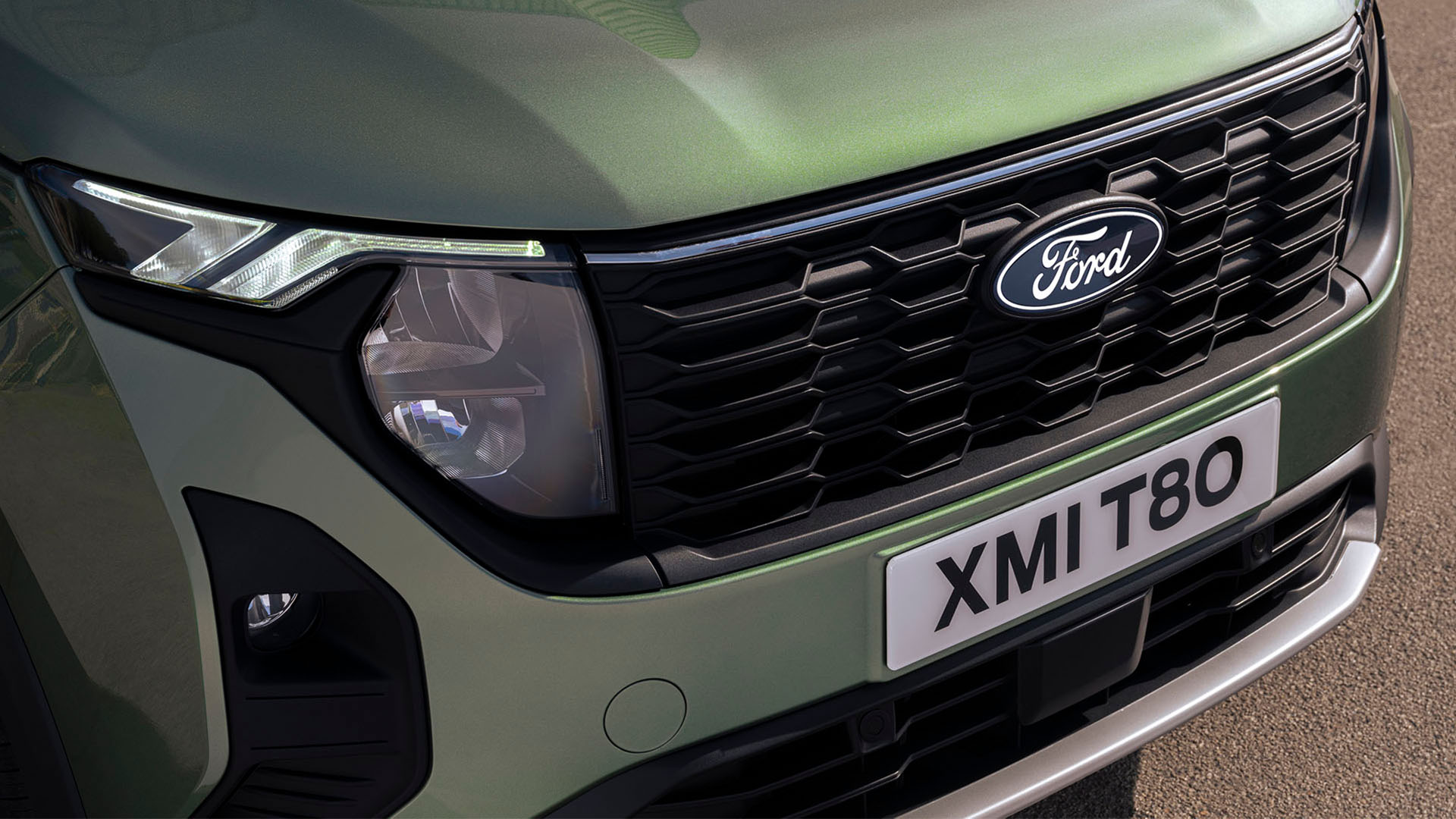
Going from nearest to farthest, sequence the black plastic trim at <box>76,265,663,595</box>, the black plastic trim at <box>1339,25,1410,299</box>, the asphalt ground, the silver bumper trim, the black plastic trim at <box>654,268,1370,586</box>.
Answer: the black plastic trim at <box>76,265,663,595</box>
the black plastic trim at <box>654,268,1370,586</box>
the silver bumper trim
the black plastic trim at <box>1339,25,1410,299</box>
the asphalt ground

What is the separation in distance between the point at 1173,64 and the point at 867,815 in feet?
3.04

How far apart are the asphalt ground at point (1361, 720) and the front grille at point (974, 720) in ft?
1.26

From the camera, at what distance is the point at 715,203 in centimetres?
129

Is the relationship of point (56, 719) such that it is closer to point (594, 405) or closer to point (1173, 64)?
point (594, 405)

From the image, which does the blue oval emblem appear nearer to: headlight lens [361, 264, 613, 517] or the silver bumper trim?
headlight lens [361, 264, 613, 517]

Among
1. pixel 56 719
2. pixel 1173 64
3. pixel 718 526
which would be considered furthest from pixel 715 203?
pixel 56 719

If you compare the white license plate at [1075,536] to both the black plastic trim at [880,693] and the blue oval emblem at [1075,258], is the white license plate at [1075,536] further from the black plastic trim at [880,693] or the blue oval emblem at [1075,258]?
the blue oval emblem at [1075,258]

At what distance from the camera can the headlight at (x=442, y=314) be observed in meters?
1.24

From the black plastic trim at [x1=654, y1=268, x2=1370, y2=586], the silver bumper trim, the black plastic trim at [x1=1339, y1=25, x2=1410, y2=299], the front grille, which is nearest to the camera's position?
the black plastic trim at [x1=654, y1=268, x2=1370, y2=586]

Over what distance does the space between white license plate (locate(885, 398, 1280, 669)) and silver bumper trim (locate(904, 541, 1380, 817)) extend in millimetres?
222

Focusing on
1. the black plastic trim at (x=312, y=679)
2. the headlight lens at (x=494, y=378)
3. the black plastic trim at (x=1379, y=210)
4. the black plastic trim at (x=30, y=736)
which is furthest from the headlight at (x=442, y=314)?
the black plastic trim at (x=1379, y=210)

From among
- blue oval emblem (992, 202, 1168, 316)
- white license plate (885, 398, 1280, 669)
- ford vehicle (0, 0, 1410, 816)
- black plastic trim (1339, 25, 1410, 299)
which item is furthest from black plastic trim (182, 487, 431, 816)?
black plastic trim (1339, 25, 1410, 299)

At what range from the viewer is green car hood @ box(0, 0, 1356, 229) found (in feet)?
4.09

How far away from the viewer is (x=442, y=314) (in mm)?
1280
